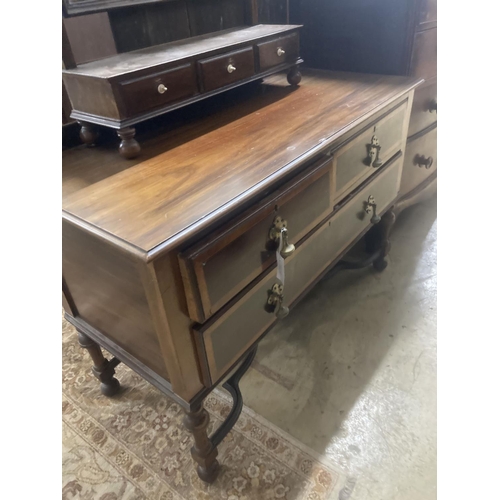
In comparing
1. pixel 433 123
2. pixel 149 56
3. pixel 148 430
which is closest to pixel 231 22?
pixel 149 56

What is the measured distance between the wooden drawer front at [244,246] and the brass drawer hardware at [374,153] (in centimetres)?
22

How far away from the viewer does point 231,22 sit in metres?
1.26

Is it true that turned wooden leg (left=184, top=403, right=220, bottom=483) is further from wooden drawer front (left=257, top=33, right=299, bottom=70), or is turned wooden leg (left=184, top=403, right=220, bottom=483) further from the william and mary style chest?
wooden drawer front (left=257, top=33, right=299, bottom=70)

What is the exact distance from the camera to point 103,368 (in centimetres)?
120

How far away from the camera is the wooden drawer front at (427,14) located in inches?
49.3

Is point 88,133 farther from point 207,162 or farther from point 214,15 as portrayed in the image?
point 214,15

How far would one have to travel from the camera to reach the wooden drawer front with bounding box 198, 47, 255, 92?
0.96 metres

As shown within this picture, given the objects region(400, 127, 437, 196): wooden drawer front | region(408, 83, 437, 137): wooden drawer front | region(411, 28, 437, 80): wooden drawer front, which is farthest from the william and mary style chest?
region(400, 127, 437, 196): wooden drawer front

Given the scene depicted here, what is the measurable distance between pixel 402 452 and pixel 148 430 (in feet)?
2.29

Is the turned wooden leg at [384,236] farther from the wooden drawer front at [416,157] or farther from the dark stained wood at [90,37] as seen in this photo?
the dark stained wood at [90,37]

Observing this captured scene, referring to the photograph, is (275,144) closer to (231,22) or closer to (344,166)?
(344,166)

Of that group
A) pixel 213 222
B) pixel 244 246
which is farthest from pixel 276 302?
pixel 213 222

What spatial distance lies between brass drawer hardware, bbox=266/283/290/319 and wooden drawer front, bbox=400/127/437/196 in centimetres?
95

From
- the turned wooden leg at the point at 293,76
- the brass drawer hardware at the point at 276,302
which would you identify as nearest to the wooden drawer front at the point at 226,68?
the turned wooden leg at the point at 293,76
